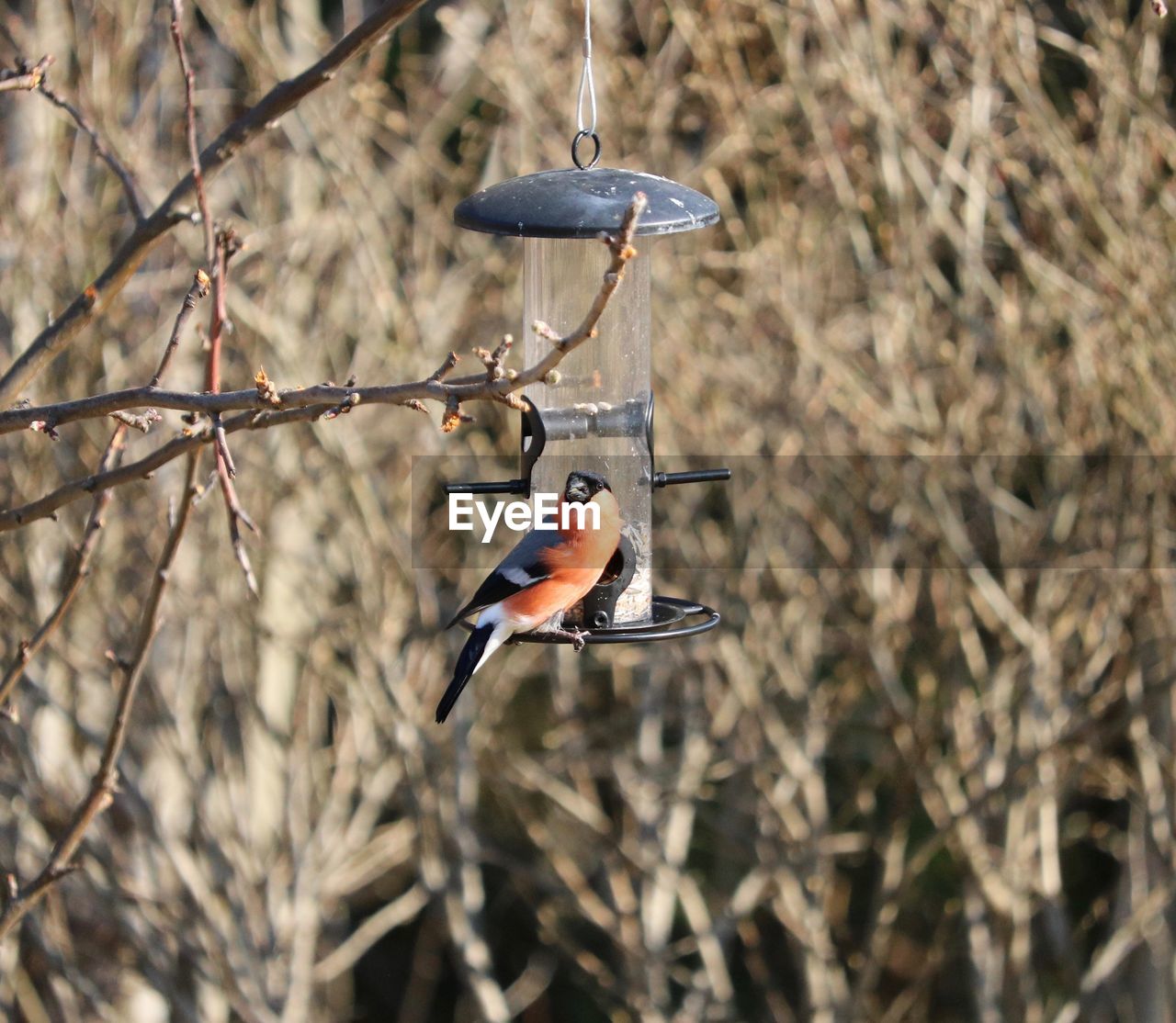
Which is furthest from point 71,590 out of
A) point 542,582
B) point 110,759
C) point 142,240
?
point 542,582

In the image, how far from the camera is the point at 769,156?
18.8ft

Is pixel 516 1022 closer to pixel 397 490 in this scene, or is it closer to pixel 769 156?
pixel 397 490

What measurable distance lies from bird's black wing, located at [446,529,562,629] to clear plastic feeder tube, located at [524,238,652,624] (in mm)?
520

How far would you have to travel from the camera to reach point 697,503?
5.95m

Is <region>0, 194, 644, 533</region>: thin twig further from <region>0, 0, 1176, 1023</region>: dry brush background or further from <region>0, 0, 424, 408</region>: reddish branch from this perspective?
<region>0, 0, 1176, 1023</region>: dry brush background

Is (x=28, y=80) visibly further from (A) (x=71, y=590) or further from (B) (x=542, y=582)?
(B) (x=542, y=582)

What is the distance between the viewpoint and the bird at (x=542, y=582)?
9.74 feet

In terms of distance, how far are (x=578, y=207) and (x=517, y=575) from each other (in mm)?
766

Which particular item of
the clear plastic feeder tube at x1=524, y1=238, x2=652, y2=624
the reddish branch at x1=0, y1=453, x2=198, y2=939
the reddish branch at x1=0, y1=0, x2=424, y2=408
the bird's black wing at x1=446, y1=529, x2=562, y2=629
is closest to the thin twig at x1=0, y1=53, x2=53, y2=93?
the reddish branch at x1=0, y1=0, x2=424, y2=408

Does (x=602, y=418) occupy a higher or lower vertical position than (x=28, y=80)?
lower

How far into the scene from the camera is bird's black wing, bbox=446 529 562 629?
2975 millimetres

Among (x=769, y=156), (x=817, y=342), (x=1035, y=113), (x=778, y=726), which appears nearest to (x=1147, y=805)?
(x=778, y=726)

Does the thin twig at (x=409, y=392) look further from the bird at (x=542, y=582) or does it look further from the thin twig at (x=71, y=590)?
the bird at (x=542, y=582)

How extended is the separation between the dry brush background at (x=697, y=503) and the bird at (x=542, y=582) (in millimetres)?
1994
